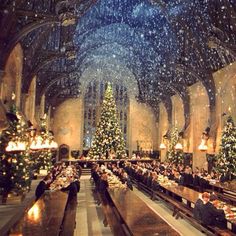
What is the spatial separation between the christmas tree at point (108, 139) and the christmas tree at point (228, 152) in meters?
13.2

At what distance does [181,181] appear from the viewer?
41.2 feet

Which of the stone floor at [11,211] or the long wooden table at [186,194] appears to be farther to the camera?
the long wooden table at [186,194]

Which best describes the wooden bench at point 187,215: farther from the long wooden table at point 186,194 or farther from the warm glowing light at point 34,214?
the warm glowing light at point 34,214

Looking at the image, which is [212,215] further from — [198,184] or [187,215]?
[198,184]

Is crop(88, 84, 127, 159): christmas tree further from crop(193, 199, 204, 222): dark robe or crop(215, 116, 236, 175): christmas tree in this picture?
crop(193, 199, 204, 222): dark robe

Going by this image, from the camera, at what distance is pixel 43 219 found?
18.2 ft

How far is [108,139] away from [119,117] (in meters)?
6.58

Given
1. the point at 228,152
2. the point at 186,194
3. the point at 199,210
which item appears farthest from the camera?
the point at 228,152

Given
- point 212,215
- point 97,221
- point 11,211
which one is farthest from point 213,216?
point 11,211

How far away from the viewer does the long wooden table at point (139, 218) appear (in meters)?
4.55

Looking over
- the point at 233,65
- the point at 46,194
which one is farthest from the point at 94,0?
the point at 46,194

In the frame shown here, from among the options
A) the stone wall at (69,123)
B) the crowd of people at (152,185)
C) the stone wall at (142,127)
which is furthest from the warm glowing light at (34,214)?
the stone wall at (142,127)

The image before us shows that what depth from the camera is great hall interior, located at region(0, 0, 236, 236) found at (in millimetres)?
7691

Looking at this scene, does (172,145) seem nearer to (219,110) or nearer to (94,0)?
(219,110)
